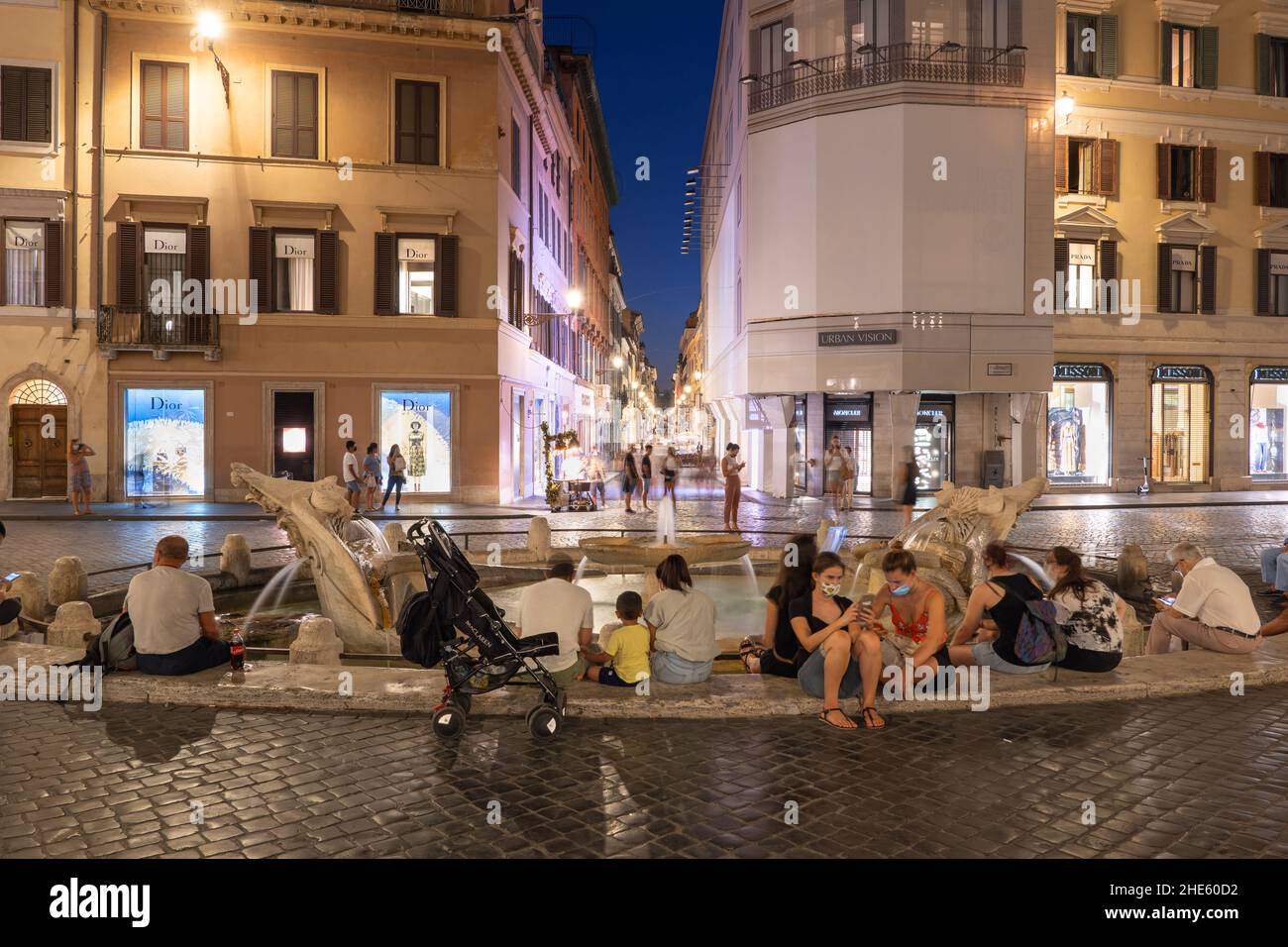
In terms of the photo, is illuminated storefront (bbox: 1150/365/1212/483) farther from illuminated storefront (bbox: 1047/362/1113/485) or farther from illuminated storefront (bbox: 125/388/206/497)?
illuminated storefront (bbox: 125/388/206/497)

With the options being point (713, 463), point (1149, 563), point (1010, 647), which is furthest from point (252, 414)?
point (713, 463)

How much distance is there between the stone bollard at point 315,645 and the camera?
8070 mm

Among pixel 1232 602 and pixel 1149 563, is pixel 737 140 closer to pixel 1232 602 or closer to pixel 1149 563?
pixel 1149 563

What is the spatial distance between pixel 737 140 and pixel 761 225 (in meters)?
6.48

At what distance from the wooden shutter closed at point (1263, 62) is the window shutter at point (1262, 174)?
2057 mm

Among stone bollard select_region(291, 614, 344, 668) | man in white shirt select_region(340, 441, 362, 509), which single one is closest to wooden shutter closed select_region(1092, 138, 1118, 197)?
man in white shirt select_region(340, 441, 362, 509)

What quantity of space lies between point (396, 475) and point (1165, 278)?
82.9 feet

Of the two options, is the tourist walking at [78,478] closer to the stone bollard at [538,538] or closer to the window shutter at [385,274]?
the window shutter at [385,274]

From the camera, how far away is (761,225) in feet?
102

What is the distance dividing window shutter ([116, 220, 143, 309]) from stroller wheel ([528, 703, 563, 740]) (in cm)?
2417

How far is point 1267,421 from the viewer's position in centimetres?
3438

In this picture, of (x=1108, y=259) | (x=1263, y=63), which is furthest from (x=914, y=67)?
(x=1263, y=63)

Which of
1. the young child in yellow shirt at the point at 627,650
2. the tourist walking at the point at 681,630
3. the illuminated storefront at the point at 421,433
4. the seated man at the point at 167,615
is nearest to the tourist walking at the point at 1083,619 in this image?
the tourist walking at the point at 681,630
